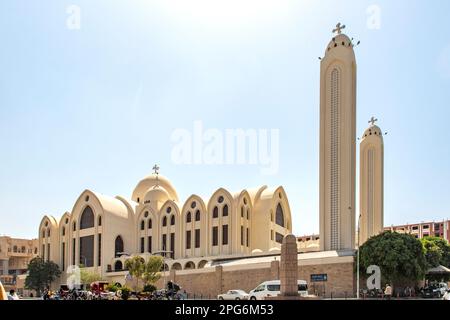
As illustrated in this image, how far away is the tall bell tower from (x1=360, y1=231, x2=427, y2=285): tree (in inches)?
303

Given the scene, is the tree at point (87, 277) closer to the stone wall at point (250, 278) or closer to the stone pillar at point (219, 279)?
the stone wall at point (250, 278)

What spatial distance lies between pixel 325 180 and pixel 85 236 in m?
37.7

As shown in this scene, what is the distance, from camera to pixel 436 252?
59.0 metres

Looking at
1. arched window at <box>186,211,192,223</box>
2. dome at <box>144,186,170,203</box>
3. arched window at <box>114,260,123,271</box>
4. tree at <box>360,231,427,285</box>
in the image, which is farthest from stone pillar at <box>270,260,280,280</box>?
dome at <box>144,186,170,203</box>

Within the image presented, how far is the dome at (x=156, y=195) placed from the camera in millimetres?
81056

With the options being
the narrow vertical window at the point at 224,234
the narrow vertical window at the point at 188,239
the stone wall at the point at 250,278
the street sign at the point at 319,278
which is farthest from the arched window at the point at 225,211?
the street sign at the point at 319,278

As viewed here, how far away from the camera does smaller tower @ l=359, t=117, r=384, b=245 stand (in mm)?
65875

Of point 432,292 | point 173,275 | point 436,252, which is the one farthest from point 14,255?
point 432,292

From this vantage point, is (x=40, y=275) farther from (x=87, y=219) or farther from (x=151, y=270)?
(x=151, y=270)

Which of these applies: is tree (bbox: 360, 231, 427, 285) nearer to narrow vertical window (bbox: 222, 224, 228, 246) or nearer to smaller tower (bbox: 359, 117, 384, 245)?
smaller tower (bbox: 359, 117, 384, 245)

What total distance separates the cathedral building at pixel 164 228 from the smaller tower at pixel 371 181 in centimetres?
1110

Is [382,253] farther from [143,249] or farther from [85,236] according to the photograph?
[85,236]

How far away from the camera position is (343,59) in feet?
187

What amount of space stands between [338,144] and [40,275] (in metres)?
43.0
